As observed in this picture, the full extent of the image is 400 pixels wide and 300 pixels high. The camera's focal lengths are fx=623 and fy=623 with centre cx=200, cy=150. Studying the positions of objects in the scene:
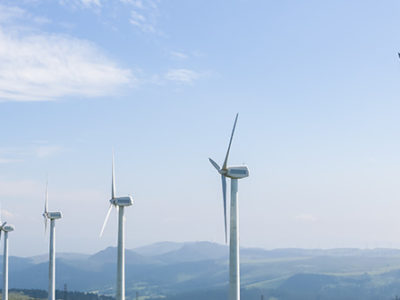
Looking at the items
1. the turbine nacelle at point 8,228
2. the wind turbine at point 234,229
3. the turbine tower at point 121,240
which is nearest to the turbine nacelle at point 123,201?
the turbine tower at point 121,240

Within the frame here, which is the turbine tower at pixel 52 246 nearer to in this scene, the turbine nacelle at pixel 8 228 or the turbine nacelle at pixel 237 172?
the turbine nacelle at pixel 8 228

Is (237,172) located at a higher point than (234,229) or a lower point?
higher

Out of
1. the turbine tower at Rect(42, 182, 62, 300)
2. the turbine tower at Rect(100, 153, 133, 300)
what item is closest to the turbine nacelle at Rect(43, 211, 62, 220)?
the turbine tower at Rect(42, 182, 62, 300)

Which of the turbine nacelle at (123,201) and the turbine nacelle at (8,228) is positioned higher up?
the turbine nacelle at (123,201)

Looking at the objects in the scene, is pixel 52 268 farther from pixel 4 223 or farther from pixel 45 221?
pixel 4 223

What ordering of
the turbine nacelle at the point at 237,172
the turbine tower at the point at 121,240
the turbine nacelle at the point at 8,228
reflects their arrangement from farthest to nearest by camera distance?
the turbine nacelle at the point at 8,228, the turbine tower at the point at 121,240, the turbine nacelle at the point at 237,172

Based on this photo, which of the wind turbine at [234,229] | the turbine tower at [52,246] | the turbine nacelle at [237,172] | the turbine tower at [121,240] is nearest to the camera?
the wind turbine at [234,229]

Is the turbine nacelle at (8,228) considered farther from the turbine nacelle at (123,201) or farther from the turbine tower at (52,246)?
the turbine nacelle at (123,201)

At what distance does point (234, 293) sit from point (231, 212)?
8436mm

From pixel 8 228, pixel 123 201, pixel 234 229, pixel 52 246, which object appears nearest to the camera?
pixel 234 229

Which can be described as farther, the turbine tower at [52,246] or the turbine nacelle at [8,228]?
the turbine nacelle at [8,228]

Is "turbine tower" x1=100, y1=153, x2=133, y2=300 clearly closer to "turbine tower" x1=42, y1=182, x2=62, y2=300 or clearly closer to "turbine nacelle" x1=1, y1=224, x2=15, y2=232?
"turbine tower" x1=42, y1=182, x2=62, y2=300

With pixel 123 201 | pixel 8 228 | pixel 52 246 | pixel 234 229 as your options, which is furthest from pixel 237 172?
pixel 8 228

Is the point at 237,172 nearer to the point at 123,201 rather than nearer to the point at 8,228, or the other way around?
the point at 123,201
